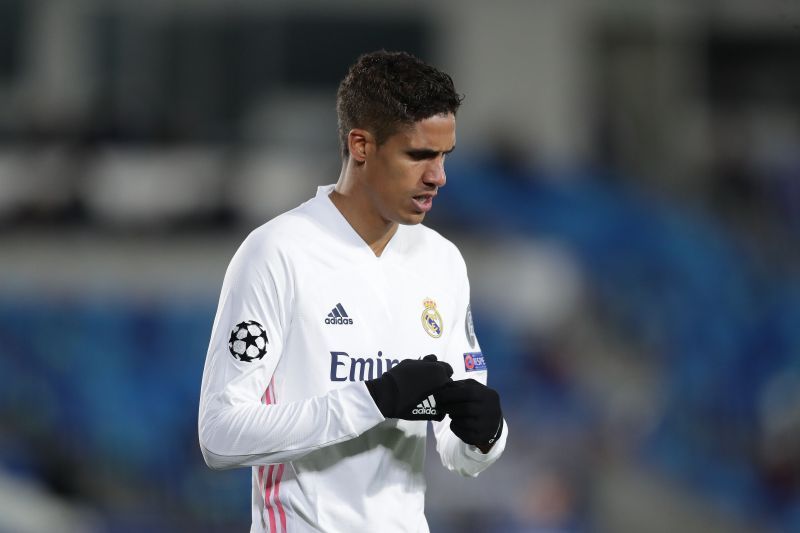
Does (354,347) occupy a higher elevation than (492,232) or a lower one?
higher

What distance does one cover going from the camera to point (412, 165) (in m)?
2.78

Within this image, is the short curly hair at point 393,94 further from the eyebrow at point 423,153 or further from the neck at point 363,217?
the neck at point 363,217

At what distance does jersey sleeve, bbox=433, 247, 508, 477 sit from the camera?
2941 mm

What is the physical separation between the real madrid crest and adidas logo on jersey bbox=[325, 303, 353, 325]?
0.20 metres

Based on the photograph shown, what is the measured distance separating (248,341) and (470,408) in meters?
0.48

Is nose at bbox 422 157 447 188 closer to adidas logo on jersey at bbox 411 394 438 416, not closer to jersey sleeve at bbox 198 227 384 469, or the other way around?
jersey sleeve at bbox 198 227 384 469

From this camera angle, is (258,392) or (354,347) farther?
(354,347)

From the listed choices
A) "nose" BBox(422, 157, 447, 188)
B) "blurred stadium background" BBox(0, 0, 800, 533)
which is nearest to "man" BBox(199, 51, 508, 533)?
"nose" BBox(422, 157, 447, 188)

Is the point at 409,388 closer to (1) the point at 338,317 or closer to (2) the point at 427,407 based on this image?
(2) the point at 427,407

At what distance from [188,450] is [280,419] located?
5.99 metres

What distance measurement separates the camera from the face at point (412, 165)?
2756 mm

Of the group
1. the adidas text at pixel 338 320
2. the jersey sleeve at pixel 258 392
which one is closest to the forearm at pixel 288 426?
the jersey sleeve at pixel 258 392

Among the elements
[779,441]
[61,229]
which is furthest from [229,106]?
A: [779,441]

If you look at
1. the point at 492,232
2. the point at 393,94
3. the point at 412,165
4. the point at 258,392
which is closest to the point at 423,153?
the point at 412,165
